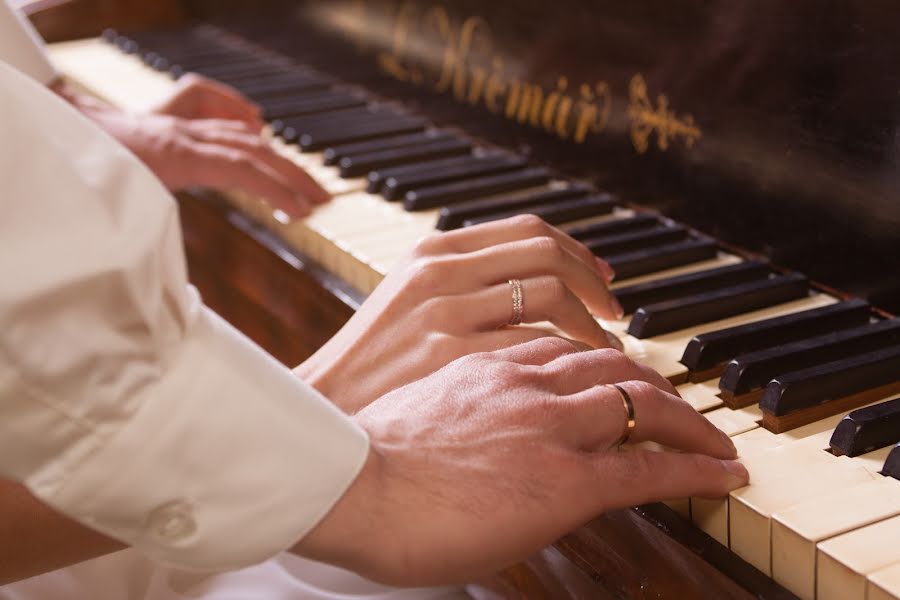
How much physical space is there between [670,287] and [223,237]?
2.84ft

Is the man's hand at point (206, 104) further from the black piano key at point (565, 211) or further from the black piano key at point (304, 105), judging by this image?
the black piano key at point (565, 211)

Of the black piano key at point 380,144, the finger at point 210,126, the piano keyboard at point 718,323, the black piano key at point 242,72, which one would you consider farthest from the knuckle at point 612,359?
the black piano key at point 242,72

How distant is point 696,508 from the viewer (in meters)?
0.87

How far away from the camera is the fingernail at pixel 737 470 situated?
33.1 inches

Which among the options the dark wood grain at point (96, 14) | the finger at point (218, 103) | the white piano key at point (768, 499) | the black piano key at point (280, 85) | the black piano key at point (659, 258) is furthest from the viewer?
the dark wood grain at point (96, 14)

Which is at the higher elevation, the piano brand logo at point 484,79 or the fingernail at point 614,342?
the piano brand logo at point 484,79

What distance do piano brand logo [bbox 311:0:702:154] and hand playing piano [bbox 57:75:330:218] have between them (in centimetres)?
31

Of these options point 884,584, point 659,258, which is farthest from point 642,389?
point 659,258

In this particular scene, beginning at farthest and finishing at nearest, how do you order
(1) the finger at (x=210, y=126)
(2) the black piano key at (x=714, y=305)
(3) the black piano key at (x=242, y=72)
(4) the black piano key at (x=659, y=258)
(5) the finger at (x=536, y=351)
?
(3) the black piano key at (x=242, y=72), (1) the finger at (x=210, y=126), (4) the black piano key at (x=659, y=258), (2) the black piano key at (x=714, y=305), (5) the finger at (x=536, y=351)

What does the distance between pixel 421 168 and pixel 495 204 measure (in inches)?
8.6

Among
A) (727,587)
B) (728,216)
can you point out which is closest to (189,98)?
(728,216)

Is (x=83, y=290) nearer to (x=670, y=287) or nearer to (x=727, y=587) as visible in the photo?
(x=727, y=587)

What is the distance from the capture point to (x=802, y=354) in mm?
1021

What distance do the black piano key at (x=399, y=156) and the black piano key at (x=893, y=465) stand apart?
3.45 feet
